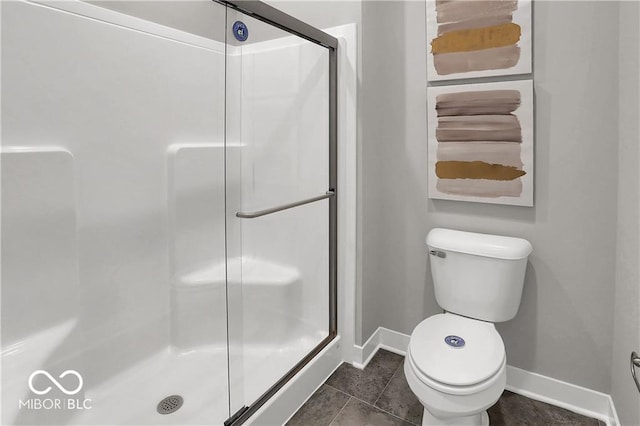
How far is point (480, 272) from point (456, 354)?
0.43m

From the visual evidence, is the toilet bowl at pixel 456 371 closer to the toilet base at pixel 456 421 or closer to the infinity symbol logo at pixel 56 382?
the toilet base at pixel 456 421

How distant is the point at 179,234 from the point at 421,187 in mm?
1294

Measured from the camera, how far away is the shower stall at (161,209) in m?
1.37

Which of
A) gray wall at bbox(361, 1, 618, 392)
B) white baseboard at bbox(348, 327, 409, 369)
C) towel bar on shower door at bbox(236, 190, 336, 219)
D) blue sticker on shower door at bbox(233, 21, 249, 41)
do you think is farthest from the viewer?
white baseboard at bbox(348, 327, 409, 369)

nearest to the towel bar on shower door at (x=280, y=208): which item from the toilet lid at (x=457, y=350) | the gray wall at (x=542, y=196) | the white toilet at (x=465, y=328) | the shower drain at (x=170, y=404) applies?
the gray wall at (x=542, y=196)

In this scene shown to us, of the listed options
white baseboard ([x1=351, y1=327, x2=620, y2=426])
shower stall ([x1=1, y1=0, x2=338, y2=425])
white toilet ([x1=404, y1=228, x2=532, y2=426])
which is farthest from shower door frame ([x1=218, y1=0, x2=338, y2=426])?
white toilet ([x1=404, y1=228, x2=532, y2=426])

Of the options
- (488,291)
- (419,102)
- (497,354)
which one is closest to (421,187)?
(419,102)

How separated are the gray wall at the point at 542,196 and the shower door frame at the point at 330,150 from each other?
0.51 feet

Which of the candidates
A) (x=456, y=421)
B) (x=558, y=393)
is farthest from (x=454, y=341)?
(x=558, y=393)

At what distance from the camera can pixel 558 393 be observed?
176 cm

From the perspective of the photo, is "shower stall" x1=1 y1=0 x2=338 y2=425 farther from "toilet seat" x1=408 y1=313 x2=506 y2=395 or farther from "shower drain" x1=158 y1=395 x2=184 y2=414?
"toilet seat" x1=408 y1=313 x2=506 y2=395

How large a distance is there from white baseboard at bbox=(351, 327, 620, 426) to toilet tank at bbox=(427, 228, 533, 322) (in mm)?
382

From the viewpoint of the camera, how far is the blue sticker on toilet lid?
4.92 feet

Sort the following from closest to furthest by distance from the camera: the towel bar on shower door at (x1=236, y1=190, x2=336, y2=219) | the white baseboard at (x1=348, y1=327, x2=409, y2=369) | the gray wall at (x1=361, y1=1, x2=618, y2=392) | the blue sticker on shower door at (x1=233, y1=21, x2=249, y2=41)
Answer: the blue sticker on shower door at (x1=233, y1=21, x2=249, y2=41) → the towel bar on shower door at (x1=236, y1=190, x2=336, y2=219) → the gray wall at (x1=361, y1=1, x2=618, y2=392) → the white baseboard at (x1=348, y1=327, x2=409, y2=369)
